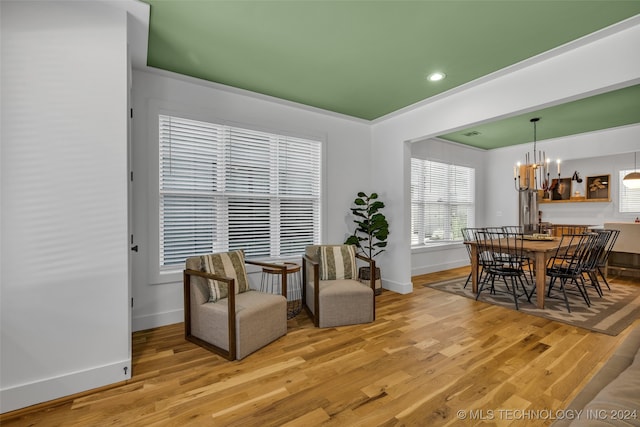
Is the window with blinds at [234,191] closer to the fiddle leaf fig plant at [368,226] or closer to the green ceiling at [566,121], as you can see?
the fiddle leaf fig plant at [368,226]

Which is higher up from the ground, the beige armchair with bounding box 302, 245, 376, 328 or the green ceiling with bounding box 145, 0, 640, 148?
the green ceiling with bounding box 145, 0, 640, 148

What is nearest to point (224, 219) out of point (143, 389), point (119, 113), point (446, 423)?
point (119, 113)

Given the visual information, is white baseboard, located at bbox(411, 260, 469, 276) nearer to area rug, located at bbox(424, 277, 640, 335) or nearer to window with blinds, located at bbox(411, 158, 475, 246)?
window with blinds, located at bbox(411, 158, 475, 246)

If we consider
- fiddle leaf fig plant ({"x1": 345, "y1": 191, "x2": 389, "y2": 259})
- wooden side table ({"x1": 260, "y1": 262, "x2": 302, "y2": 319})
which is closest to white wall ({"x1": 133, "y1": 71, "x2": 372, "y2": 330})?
fiddle leaf fig plant ({"x1": 345, "y1": 191, "x2": 389, "y2": 259})

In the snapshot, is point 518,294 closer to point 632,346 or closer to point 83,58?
point 632,346

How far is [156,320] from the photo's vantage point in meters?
3.19

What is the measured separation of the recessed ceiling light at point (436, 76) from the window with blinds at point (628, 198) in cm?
545

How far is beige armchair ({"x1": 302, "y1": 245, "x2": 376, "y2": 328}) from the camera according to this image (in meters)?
3.16

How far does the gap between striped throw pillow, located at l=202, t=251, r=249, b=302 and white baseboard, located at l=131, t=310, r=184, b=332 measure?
81 cm

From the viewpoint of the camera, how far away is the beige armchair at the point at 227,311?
2490 millimetres

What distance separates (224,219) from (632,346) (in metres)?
3.49

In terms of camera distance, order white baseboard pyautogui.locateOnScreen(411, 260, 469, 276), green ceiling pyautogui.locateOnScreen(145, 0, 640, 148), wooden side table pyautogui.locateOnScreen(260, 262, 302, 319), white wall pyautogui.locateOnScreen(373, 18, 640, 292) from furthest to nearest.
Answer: white baseboard pyautogui.locateOnScreen(411, 260, 469, 276) → wooden side table pyautogui.locateOnScreen(260, 262, 302, 319) → white wall pyautogui.locateOnScreen(373, 18, 640, 292) → green ceiling pyautogui.locateOnScreen(145, 0, 640, 148)

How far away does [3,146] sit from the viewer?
6.10 feet

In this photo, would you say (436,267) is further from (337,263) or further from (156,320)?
(156,320)
